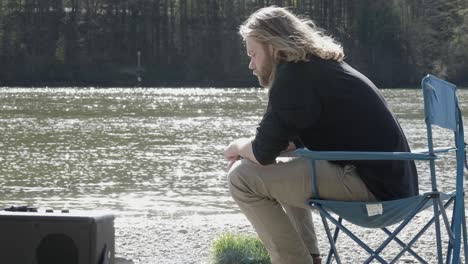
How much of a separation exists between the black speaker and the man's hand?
567 mm

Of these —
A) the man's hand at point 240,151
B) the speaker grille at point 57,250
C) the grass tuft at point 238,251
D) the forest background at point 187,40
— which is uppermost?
the man's hand at point 240,151

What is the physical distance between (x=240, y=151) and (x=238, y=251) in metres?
0.90

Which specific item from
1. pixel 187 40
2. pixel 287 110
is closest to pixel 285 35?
pixel 287 110

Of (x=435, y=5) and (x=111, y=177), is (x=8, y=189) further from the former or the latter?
(x=435, y=5)

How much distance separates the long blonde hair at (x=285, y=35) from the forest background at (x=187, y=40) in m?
62.0

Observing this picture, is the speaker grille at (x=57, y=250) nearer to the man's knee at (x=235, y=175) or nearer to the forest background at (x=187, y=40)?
the man's knee at (x=235, y=175)

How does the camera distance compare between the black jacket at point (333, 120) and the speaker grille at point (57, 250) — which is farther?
the black jacket at point (333, 120)

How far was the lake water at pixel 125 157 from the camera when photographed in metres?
10.0

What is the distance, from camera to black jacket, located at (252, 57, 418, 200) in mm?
3244

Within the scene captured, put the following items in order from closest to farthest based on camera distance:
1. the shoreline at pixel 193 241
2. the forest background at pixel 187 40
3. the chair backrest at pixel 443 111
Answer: the chair backrest at pixel 443 111 < the shoreline at pixel 193 241 < the forest background at pixel 187 40

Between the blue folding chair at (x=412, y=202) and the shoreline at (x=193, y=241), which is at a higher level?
the blue folding chair at (x=412, y=202)

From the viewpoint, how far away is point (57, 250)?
10.1 feet

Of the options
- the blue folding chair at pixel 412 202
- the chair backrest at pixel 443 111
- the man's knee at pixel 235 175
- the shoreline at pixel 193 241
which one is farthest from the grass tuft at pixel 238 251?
the chair backrest at pixel 443 111

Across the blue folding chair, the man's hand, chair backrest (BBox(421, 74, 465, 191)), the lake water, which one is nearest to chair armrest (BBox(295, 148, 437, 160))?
the blue folding chair
